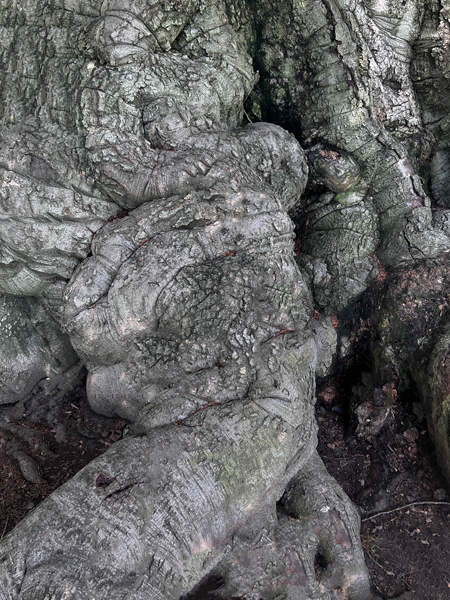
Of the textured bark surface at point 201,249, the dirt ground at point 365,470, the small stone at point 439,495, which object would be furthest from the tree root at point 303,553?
the small stone at point 439,495

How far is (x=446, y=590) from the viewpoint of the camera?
2.61 meters

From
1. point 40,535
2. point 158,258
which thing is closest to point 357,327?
point 158,258

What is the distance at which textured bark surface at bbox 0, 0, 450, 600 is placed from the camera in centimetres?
232

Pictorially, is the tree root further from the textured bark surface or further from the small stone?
the small stone

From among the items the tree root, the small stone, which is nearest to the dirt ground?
the small stone

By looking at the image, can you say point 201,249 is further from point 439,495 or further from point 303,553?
point 439,495

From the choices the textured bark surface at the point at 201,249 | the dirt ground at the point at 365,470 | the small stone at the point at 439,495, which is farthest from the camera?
the small stone at the point at 439,495

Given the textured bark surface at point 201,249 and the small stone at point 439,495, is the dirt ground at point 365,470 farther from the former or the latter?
the textured bark surface at point 201,249

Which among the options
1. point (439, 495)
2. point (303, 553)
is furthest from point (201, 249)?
point (439, 495)

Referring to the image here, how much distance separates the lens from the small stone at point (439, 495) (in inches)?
118

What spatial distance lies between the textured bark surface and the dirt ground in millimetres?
233

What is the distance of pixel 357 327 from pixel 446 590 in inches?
71.4

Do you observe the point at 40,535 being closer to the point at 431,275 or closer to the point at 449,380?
the point at 449,380

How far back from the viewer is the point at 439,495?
3.01 m
